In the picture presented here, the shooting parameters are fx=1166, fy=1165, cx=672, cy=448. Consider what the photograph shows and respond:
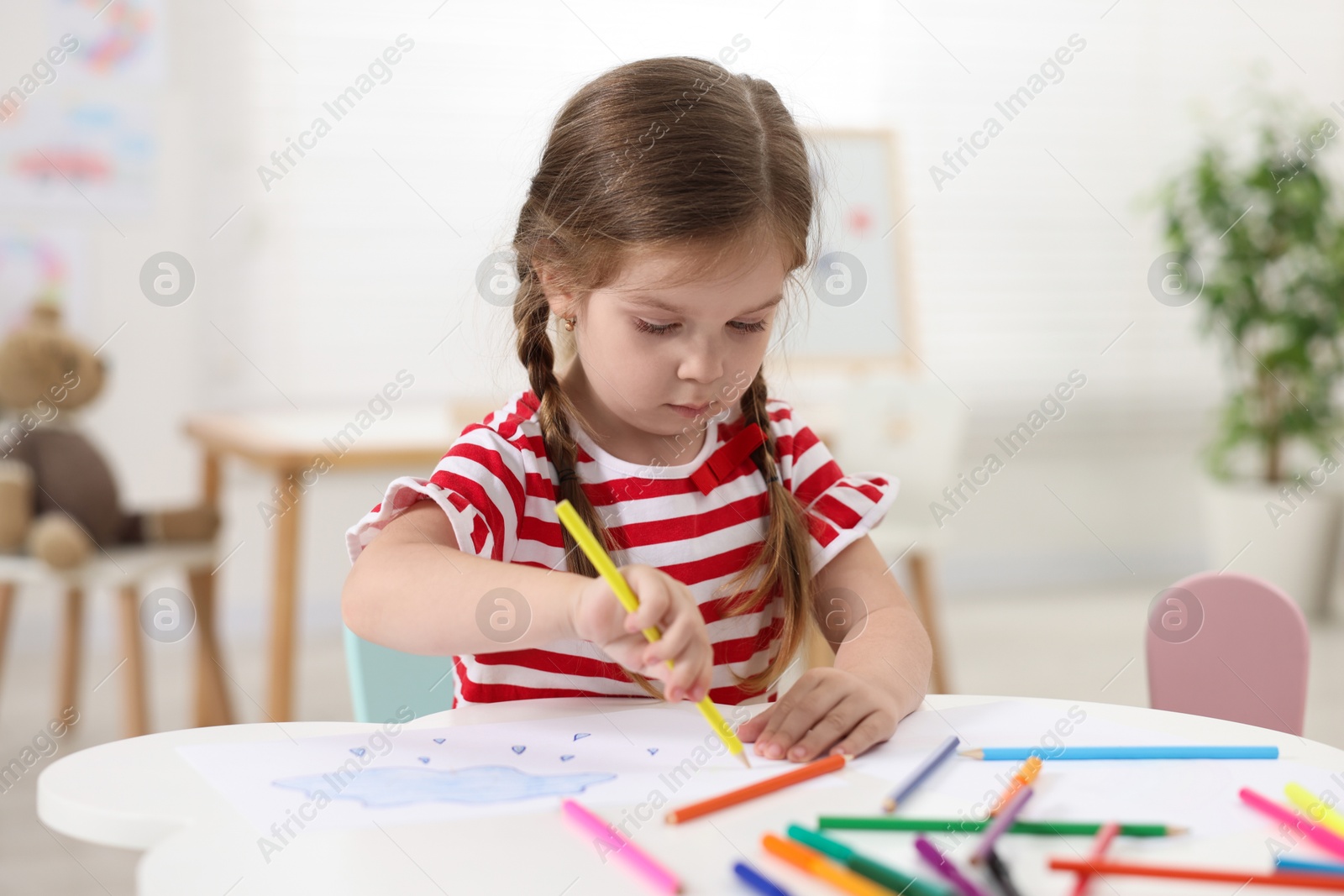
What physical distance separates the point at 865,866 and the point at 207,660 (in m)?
1.75

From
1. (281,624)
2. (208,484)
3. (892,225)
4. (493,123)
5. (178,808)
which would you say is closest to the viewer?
(178,808)

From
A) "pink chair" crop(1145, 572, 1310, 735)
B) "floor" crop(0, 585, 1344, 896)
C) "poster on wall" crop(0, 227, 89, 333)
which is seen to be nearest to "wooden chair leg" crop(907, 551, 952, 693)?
"floor" crop(0, 585, 1344, 896)

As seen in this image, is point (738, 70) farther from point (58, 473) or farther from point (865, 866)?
point (865, 866)

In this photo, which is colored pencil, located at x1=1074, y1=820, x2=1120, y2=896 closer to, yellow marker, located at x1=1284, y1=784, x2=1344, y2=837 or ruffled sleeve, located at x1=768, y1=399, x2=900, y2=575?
yellow marker, located at x1=1284, y1=784, x2=1344, y2=837

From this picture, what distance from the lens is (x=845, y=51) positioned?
A: 9.90ft

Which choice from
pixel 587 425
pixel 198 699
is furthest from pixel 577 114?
pixel 198 699

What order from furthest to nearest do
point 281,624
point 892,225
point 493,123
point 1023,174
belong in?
point 1023,174, point 892,225, point 493,123, point 281,624

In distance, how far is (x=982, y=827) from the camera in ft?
1.73

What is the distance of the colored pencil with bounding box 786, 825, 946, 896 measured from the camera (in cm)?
44

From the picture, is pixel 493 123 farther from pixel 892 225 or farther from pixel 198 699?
pixel 198 699

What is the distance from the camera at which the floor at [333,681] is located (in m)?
1.61

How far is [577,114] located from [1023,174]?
2642 millimetres

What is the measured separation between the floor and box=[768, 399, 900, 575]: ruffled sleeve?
1.11 m

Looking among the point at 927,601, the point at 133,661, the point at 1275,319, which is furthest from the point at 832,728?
the point at 1275,319
